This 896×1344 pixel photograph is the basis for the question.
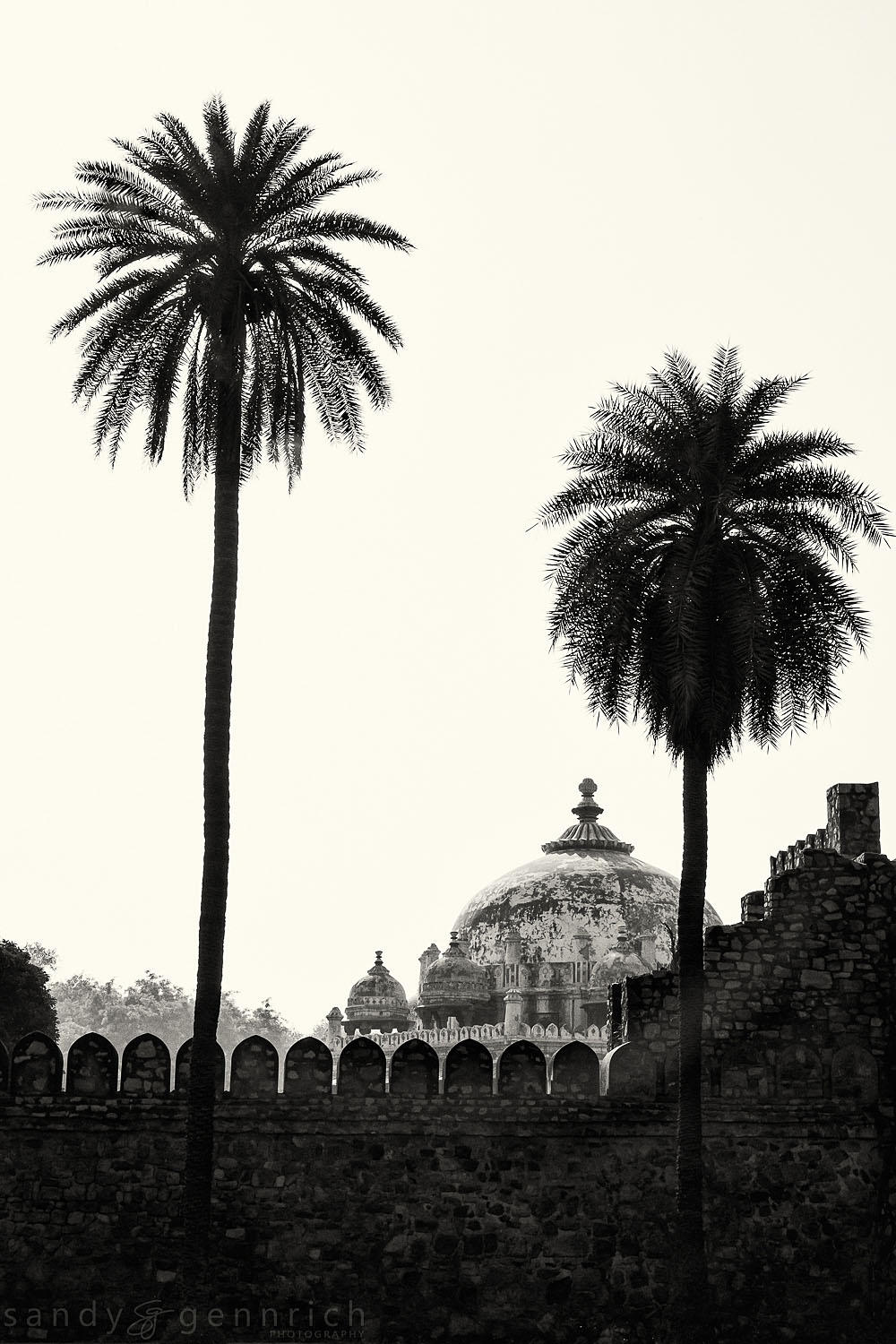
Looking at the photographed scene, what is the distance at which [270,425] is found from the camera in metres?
19.0

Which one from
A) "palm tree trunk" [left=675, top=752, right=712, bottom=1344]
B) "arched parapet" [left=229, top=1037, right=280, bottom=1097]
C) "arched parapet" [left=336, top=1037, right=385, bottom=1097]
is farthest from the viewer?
"arched parapet" [left=336, top=1037, right=385, bottom=1097]

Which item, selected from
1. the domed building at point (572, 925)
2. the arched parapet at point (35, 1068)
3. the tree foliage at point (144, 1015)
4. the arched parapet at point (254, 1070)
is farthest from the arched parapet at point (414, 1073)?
the tree foliage at point (144, 1015)

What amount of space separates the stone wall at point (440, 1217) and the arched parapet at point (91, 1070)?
0.23 metres

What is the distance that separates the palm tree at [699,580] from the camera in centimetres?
1800

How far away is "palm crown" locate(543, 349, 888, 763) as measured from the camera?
18.2 meters

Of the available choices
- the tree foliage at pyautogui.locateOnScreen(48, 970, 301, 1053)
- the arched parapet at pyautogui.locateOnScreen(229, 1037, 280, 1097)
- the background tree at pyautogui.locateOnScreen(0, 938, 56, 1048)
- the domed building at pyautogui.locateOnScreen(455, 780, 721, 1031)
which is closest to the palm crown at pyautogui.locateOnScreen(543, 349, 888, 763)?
the arched parapet at pyautogui.locateOnScreen(229, 1037, 280, 1097)

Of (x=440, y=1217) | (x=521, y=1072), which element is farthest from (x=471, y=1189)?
(x=521, y=1072)

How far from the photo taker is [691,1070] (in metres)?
17.7

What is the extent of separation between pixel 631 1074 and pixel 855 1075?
2540 millimetres

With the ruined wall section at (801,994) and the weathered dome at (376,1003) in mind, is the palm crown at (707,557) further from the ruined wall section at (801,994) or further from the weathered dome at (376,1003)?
the weathered dome at (376,1003)

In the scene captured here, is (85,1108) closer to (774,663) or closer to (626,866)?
(774,663)

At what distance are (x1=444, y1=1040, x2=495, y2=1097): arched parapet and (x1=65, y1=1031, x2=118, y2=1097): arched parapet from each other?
3.64 meters

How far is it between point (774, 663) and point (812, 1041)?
4502 mm

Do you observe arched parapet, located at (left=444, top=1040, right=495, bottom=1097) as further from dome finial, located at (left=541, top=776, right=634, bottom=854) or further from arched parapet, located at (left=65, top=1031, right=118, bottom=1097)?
dome finial, located at (left=541, top=776, right=634, bottom=854)
